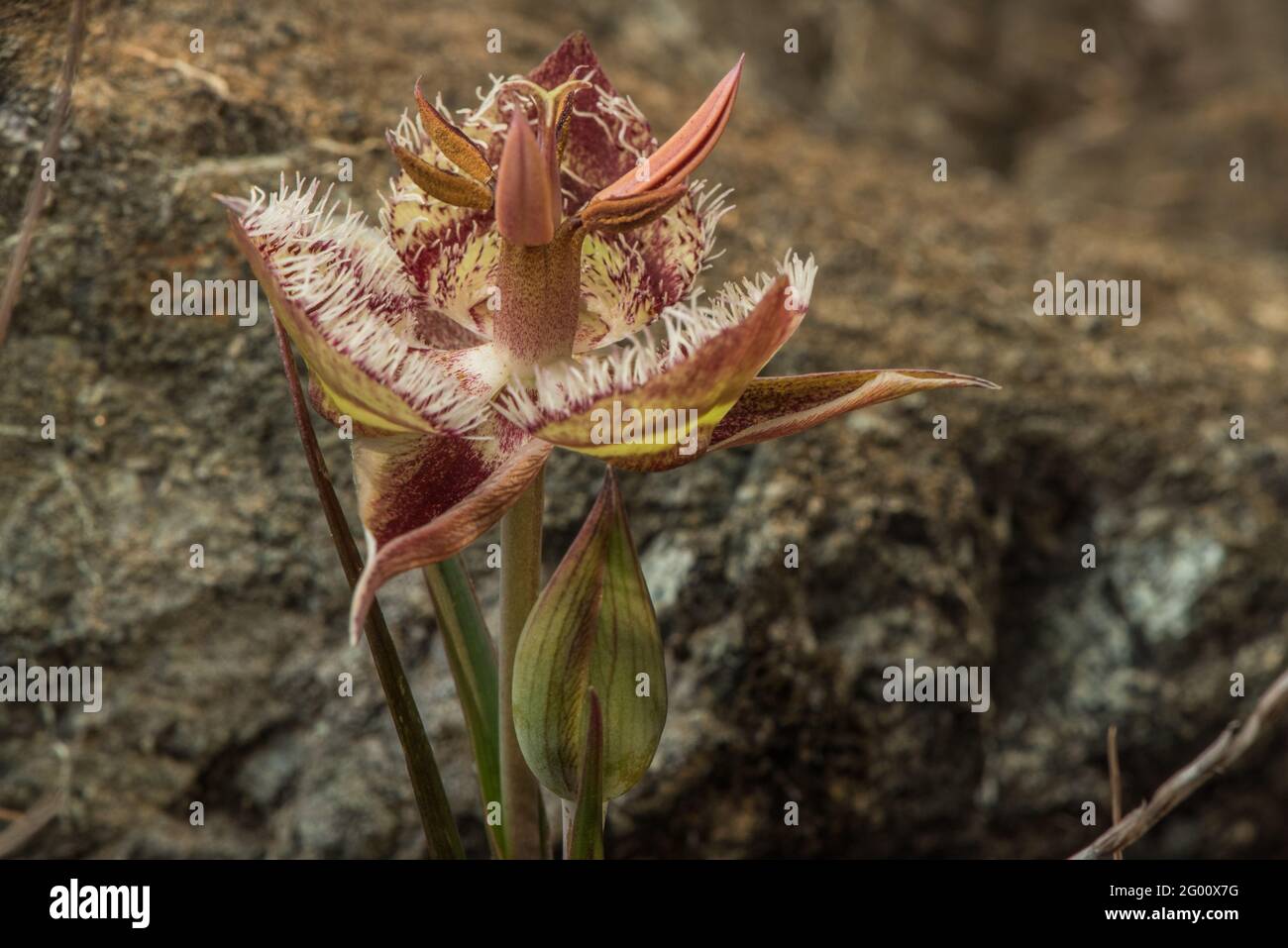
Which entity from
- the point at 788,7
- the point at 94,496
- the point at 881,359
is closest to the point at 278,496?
the point at 94,496

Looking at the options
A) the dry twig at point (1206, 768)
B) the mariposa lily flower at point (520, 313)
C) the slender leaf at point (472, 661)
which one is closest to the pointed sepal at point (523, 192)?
the mariposa lily flower at point (520, 313)

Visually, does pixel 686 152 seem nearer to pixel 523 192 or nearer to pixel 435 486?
pixel 523 192

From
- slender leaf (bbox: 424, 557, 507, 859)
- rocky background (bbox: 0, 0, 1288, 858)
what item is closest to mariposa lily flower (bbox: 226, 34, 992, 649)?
slender leaf (bbox: 424, 557, 507, 859)

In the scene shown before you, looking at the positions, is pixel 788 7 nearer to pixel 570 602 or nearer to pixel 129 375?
pixel 129 375

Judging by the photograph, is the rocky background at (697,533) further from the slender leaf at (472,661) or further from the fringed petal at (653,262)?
the fringed petal at (653,262)

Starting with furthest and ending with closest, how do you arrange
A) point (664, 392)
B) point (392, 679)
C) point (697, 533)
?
point (697, 533) → point (392, 679) → point (664, 392)

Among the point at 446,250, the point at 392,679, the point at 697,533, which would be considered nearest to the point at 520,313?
the point at 446,250
